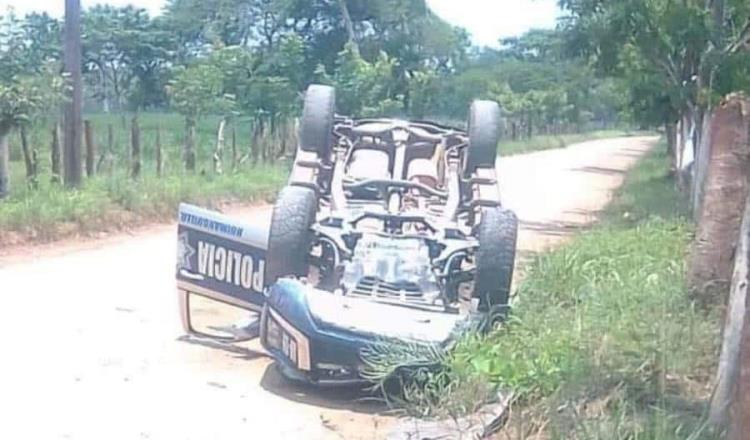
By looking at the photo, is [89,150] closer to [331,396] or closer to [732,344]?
[331,396]

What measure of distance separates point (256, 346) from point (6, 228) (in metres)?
6.39

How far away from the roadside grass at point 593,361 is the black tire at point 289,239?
1.53 meters

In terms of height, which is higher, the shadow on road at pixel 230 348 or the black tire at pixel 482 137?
the black tire at pixel 482 137

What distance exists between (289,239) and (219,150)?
15.4 metres

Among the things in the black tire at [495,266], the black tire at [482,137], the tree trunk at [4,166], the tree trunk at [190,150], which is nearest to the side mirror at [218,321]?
the black tire at [495,266]

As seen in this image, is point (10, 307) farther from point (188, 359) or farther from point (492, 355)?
point (492, 355)

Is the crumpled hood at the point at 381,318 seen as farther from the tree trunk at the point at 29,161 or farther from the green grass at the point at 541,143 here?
the green grass at the point at 541,143

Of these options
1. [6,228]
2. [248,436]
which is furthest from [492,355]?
[6,228]

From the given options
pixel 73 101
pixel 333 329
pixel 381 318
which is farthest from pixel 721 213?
pixel 73 101

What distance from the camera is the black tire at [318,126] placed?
1034cm

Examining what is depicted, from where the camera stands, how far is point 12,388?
23.6 feet

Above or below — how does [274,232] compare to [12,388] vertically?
above

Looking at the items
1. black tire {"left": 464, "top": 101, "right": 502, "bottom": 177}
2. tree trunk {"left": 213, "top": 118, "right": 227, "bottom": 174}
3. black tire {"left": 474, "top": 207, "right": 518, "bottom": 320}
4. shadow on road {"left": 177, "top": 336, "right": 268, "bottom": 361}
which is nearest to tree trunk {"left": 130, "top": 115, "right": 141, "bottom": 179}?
tree trunk {"left": 213, "top": 118, "right": 227, "bottom": 174}

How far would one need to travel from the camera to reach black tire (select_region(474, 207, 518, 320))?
26.2ft
